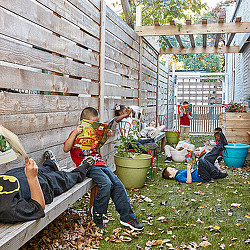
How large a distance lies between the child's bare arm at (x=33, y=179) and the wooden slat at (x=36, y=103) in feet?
2.08

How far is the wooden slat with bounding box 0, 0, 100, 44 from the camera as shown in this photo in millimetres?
2451

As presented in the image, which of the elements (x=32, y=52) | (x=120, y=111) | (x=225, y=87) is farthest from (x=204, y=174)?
(x=225, y=87)

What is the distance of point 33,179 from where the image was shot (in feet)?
6.34

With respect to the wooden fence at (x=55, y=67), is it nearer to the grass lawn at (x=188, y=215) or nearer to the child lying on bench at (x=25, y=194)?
the child lying on bench at (x=25, y=194)

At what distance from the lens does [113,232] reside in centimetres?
302

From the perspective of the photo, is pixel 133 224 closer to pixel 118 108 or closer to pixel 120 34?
pixel 118 108

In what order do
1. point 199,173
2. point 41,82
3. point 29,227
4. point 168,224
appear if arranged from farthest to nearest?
1. point 199,173
2. point 168,224
3. point 41,82
4. point 29,227

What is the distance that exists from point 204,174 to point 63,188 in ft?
9.83

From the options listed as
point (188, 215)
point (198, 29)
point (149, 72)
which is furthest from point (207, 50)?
point (188, 215)

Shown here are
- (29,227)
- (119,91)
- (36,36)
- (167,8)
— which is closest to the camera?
(29,227)

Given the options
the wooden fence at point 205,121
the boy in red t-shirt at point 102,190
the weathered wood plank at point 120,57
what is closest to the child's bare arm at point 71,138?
the boy in red t-shirt at point 102,190

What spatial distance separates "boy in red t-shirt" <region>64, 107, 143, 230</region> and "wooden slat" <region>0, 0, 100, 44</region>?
0.88 m

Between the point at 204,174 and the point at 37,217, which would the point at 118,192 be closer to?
the point at 37,217

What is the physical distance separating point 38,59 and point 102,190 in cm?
137
